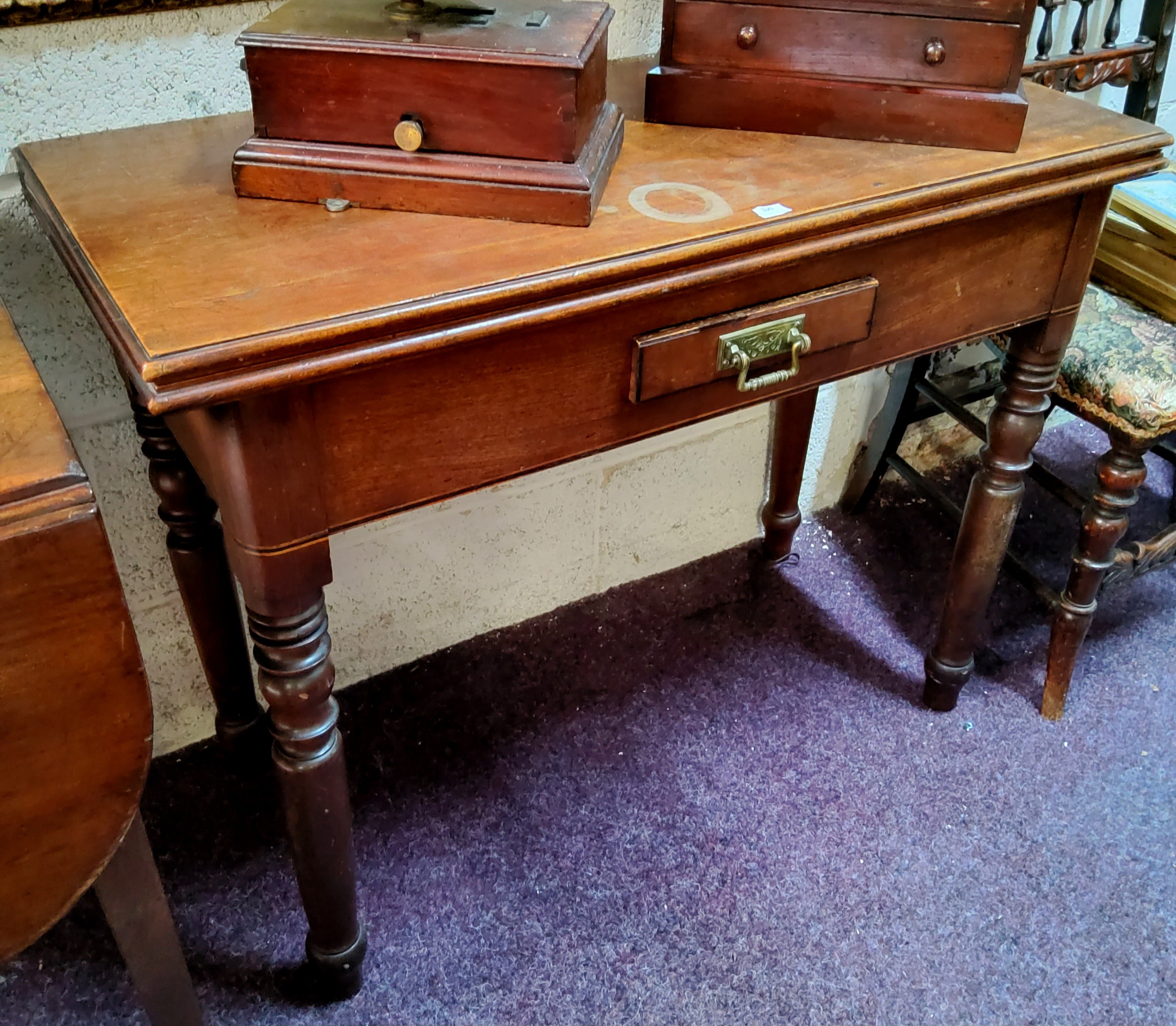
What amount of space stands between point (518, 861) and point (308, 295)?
0.86 m

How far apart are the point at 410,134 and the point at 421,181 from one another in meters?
0.04

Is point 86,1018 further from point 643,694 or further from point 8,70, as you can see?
point 8,70

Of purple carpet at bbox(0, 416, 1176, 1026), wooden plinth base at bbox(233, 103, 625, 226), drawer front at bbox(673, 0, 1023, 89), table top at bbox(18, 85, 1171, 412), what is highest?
drawer front at bbox(673, 0, 1023, 89)

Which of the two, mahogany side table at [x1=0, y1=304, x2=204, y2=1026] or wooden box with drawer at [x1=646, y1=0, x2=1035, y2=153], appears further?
wooden box with drawer at [x1=646, y1=0, x2=1035, y2=153]

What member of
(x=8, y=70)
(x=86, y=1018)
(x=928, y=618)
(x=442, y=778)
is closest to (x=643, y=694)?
(x=442, y=778)

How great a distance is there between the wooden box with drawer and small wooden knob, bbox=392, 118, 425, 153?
34cm

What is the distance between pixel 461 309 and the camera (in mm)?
777

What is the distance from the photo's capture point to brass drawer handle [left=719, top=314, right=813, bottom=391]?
94 centimetres

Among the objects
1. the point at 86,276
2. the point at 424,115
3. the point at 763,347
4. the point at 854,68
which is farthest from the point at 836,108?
the point at 86,276

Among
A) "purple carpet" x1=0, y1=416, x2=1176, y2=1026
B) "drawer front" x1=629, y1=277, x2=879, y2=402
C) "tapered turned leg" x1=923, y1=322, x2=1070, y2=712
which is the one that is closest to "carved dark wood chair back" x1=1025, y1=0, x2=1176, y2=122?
"tapered turned leg" x1=923, y1=322, x2=1070, y2=712

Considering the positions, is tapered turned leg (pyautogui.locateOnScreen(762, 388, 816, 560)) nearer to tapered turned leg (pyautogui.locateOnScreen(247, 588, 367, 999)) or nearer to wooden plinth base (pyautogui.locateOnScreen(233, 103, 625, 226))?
wooden plinth base (pyautogui.locateOnScreen(233, 103, 625, 226))

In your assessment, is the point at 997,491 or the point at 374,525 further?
the point at 374,525

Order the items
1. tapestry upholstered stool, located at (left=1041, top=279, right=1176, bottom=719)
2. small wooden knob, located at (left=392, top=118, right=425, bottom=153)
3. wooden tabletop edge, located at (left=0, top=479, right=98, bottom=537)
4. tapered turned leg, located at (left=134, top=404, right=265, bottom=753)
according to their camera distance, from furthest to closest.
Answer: tapestry upholstered stool, located at (left=1041, top=279, right=1176, bottom=719) < tapered turned leg, located at (left=134, top=404, right=265, bottom=753) < small wooden knob, located at (left=392, top=118, right=425, bottom=153) < wooden tabletop edge, located at (left=0, top=479, right=98, bottom=537)

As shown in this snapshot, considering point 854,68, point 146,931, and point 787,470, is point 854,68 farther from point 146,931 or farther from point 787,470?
point 146,931
